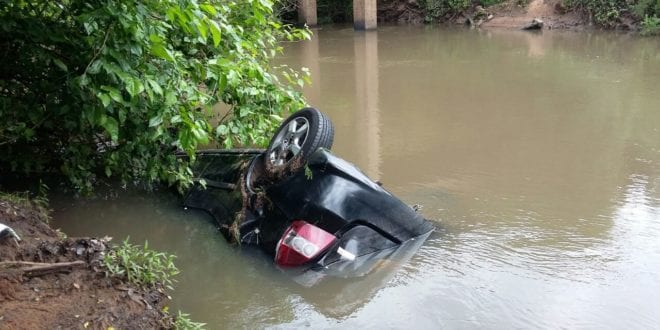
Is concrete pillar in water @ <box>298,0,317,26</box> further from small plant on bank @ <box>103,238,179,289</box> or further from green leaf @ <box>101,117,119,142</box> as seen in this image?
small plant on bank @ <box>103,238,179,289</box>

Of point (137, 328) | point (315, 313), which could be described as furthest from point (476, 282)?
point (137, 328)

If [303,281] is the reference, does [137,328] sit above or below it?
above

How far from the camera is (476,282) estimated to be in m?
3.60

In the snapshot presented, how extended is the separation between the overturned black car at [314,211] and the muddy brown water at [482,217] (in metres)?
0.16

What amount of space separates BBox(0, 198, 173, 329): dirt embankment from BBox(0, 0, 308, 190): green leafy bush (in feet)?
3.00

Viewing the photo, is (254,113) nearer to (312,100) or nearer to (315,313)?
(315,313)

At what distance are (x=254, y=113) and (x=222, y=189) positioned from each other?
87cm

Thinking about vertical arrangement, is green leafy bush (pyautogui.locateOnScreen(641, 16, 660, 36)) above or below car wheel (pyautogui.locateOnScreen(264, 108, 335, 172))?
below

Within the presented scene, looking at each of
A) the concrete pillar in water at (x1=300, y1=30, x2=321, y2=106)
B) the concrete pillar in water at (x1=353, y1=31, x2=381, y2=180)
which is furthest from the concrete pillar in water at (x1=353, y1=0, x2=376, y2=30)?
the concrete pillar in water at (x1=353, y1=31, x2=381, y2=180)

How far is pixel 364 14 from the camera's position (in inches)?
911

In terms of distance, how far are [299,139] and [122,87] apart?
1296 millimetres

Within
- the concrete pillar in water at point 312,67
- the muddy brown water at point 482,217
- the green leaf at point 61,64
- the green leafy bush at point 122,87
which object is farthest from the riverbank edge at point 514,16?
the green leaf at point 61,64

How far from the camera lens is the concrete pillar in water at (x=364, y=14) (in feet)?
76.0

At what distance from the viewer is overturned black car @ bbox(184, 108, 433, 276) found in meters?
3.69
